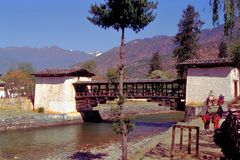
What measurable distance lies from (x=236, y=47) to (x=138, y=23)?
20.5ft

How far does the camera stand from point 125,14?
22734mm

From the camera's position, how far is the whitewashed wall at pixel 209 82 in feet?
123

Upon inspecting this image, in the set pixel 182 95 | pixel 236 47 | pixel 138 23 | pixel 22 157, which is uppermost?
pixel 138 23

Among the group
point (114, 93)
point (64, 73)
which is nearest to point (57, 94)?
point (64, 73)

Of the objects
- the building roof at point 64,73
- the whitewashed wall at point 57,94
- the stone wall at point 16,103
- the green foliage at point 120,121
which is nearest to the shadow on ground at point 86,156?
the green foliage at point 120,121

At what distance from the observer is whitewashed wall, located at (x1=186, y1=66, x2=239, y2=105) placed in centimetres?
3747

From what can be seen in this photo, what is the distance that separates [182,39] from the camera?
195 ft

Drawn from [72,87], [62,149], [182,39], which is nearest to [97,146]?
[62,149]

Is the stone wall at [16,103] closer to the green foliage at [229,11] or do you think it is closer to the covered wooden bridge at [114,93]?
the covered wooden bridge at [114,93]

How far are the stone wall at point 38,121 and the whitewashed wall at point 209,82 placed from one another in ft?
53.1

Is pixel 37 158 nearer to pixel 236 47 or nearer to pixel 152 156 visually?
pixel 152 156

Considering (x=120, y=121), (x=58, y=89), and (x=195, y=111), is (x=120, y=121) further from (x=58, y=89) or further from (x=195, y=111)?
(x=58, y=89)

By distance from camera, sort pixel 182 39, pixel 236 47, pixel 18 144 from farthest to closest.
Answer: pixel 182 39 < pixel 18 144 < pixel 236 47

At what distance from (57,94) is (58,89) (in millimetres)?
704
